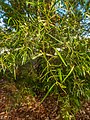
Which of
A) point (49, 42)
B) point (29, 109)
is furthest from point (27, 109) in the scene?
point (49, 42)

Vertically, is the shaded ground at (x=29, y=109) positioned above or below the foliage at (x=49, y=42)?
below

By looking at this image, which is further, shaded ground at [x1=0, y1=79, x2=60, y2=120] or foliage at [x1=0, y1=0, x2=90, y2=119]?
shaded ground at [x1=0, y1=79, x2=60, y2=120]

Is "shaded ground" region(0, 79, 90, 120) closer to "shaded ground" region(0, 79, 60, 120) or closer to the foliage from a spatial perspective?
"shaded ground" region(0, 79, 60, 120)

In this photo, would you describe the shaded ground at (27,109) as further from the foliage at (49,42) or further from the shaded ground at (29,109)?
the foliage at (49,42)

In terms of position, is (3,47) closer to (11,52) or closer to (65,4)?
(11,52)

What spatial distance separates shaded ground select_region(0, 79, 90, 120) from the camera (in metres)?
3.09

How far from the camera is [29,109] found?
3.29 m

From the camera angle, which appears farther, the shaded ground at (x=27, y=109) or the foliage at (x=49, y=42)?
the shaded ground at (x=27, y=109)

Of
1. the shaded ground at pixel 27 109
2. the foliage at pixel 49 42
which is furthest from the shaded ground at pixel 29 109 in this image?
the foliage at pixel 49 42

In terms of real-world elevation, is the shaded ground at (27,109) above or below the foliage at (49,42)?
below

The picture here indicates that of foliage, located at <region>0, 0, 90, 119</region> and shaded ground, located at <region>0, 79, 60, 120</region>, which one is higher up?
foliage, located at <region>0, 0, 90, 119</region>

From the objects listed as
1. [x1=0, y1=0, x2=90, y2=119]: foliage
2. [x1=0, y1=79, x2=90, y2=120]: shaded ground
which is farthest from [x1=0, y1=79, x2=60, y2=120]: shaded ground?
[x1=0, y1=0, x2=90, y2=119]: foliage

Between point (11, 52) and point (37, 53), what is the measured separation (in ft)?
0.77

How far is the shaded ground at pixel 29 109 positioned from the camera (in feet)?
10.1
